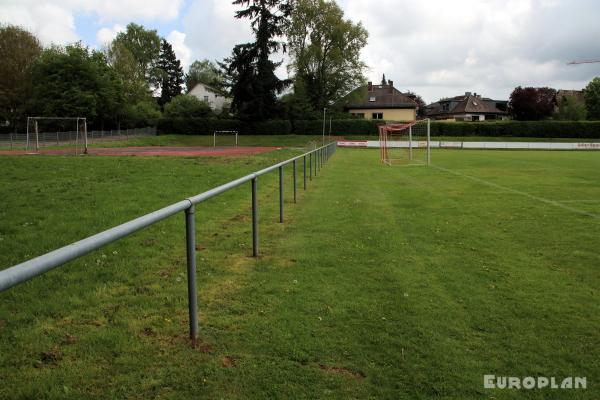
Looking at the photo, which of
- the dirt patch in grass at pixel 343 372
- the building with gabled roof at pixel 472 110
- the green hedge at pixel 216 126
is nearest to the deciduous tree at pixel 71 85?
the green hedge at pixel 216 126

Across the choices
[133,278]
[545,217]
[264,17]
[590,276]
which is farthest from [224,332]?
[264,17]

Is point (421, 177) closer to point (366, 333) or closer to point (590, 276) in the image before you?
point (590, 276)

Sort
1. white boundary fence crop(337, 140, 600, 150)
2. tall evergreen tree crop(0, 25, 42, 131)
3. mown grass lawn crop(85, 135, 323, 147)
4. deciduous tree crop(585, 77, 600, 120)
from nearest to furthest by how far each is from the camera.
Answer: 1. white boundary fence crop(337, 140, 600, 150)
2. mown grass lawn crop(85, 135, 323, 147)
3. tall evergreen tree crop(0, 25, 42, 131)
4. deciduous tree crop(585, 77, 600, 120)

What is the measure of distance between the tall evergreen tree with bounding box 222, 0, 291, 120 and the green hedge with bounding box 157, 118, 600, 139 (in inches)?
109

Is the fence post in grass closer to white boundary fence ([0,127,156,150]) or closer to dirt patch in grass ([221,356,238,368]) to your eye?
dirt patch in grass ([221,356,238,368])

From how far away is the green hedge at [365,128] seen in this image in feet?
192

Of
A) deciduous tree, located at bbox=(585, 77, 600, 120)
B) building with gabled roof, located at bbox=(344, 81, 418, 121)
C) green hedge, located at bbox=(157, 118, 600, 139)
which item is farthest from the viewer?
building with gabled roof, located at bbox=(344, 81, 418, 121)

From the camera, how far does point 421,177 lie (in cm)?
1752

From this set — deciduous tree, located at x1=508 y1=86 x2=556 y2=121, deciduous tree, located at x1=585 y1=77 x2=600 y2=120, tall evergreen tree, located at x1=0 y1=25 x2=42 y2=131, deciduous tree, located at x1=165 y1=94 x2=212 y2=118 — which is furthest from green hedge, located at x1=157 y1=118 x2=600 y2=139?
deciduous tree, located at x1=508 y1=86 x2=556 y2=121

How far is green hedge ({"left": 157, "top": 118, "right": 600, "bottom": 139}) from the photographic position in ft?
192

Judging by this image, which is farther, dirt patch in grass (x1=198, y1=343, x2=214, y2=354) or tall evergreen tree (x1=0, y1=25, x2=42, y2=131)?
tall evergreen tree (x1=0, y1=25, x2=42, y2=131)

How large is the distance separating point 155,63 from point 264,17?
41.7 metres

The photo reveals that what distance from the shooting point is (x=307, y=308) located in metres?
4.22

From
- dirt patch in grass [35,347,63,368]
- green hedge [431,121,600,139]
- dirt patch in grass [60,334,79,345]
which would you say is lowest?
dirt patch in grass [35,347,63,368]
